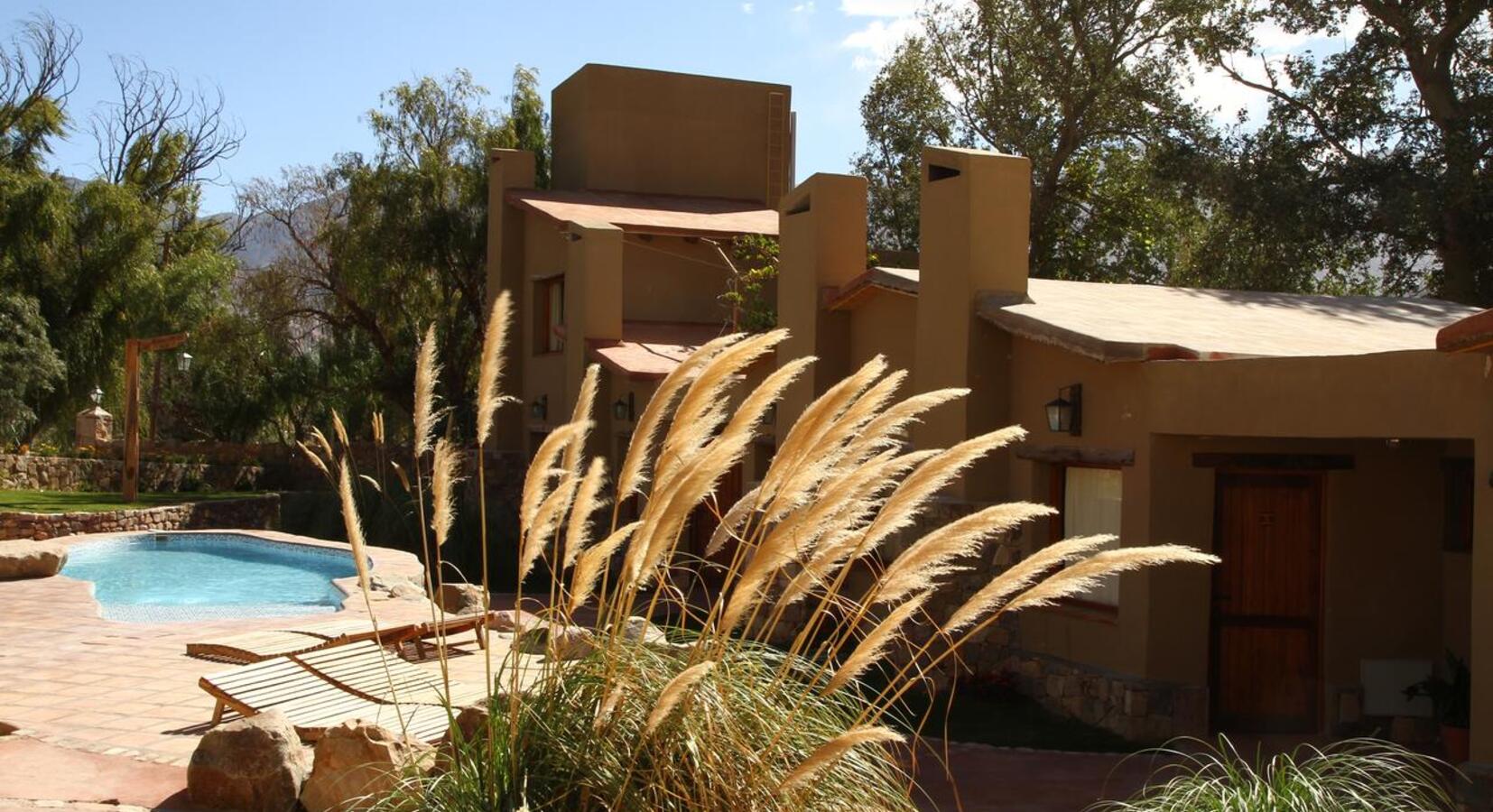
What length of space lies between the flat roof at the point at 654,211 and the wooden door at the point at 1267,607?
1164 centimetres

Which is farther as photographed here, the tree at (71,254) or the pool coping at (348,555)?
the tree at (71,254)

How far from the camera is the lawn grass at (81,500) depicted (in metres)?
21.5

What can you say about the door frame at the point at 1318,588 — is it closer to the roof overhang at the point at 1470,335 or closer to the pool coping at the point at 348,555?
the roof overhang at the point at 1470,335

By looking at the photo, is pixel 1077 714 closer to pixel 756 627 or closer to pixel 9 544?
pixel 756 627

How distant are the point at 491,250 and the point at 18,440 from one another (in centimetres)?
1157

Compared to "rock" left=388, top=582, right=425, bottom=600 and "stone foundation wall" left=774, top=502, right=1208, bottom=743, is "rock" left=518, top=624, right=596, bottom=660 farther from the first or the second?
"rock" left=388, top=582, right=425, bottom=600

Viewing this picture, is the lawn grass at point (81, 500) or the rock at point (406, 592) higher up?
the lawn grass at point (81, 500)

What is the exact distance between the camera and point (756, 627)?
12.0m

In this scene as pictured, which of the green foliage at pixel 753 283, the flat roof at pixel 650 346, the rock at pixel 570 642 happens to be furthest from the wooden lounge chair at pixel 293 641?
the green foliage at pixel 753 283

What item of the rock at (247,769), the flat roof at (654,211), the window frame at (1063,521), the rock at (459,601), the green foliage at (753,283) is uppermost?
the flat roof at (654,211)

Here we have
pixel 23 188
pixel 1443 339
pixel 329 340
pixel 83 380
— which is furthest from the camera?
pixel 329 340

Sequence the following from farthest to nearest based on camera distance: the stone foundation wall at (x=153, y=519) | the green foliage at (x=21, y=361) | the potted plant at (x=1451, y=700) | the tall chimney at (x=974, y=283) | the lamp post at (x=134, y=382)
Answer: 1. the green foliage at (x=21, y=361)
2. the lamp post at (x=134, y=382)
3. the stone foundation wall at (x=153, y=519)
4. the tall chimney at (x=974, y=283)
5. the potted plant at (x=1451, y=700)

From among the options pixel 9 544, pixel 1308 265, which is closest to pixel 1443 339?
pixel 9 544

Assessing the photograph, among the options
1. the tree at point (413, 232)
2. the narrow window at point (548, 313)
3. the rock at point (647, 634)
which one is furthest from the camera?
the tree at point (413, 232)
